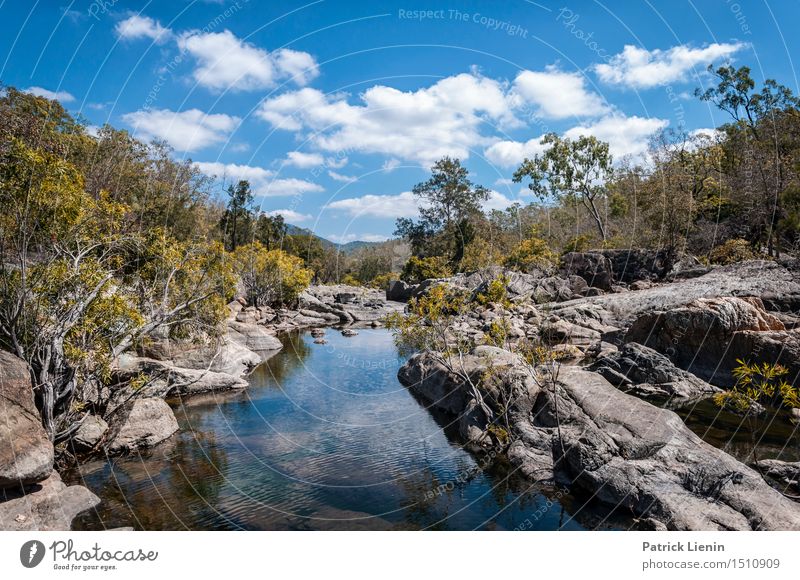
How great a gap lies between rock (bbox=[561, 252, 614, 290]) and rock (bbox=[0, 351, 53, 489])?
43.0 metres

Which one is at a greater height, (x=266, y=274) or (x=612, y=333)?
(x=266, y=274)

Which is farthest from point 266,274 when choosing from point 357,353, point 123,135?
point 123,135

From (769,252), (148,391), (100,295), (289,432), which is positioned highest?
(769,252)

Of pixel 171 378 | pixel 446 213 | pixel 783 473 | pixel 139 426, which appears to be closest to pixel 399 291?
pixel 446 213

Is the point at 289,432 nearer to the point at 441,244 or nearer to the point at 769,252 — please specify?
the point at 769,252

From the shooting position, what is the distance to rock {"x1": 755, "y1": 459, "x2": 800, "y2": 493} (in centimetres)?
1219

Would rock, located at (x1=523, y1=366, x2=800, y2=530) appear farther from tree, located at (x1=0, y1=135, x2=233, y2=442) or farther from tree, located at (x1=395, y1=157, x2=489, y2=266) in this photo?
tree, located at (x1=395, y1=157, x2=489, y2=266)

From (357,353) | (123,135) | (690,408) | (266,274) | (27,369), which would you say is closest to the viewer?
(27,369)

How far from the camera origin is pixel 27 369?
36.9 ft

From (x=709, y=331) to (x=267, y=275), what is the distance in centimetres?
3908

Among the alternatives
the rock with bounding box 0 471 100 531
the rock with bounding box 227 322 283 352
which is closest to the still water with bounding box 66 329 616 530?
the rock with bounding box 0 471 100 531

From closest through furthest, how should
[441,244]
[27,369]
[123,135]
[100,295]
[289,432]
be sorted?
[27,369], [100,295], [289,432], [123,135], [441,244]

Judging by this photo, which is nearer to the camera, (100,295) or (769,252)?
(100,295)

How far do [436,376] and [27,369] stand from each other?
15163 mm
